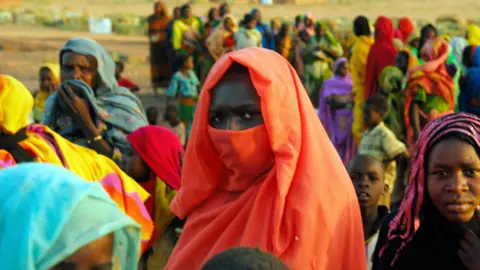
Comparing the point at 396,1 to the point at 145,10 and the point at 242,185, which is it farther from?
the point at 242,185

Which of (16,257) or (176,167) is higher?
(16,257)

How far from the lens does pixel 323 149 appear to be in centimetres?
400

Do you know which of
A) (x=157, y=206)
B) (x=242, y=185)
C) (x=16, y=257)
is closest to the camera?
(x=16, y=257)

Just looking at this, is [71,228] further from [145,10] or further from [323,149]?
[145,10]

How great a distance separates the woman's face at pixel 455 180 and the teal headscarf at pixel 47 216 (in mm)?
1428

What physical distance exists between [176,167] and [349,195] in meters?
2.78

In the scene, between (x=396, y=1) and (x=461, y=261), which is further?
(x=396, y=1)

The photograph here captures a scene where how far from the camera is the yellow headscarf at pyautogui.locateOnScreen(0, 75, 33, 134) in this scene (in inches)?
223

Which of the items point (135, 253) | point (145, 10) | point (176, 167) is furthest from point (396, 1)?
point (135, 253)

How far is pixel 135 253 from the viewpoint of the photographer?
310 cm

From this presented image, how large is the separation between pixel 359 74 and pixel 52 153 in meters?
7.62

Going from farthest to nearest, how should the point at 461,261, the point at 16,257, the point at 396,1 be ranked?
the point at 396,1
the point at 461,261
the point at 16,257

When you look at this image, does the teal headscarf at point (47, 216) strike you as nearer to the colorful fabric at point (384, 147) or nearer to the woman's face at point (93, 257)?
the woman's face at point (93, 257)

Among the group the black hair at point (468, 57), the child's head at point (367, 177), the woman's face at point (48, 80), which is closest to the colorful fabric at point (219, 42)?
the black hair at point (468, 57)
